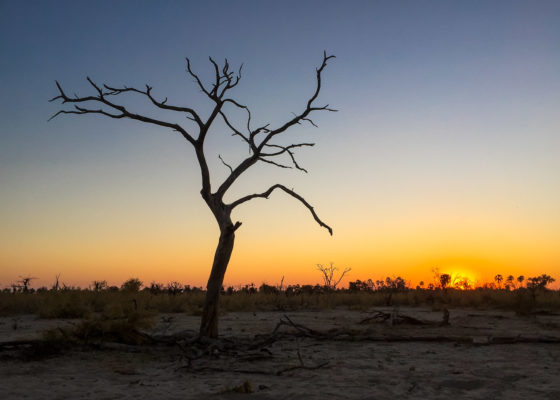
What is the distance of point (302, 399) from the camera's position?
5.45 meters

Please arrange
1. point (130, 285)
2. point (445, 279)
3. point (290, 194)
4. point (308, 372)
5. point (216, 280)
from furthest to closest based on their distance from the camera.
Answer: point (445, 279)
point (130, 285)
point (290, 194)
point (216, 280)
point (308, 372)

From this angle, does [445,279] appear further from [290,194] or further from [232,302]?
[290,194]

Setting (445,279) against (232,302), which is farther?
(445,279)

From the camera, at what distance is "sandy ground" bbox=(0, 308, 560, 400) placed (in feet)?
19.0

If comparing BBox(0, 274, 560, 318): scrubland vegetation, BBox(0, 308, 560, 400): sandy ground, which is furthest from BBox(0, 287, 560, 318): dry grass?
BBox(0, 308, 560, 400): sandy ground

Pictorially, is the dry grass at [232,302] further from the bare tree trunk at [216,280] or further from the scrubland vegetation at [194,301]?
the bare tree trunk at [216,280]

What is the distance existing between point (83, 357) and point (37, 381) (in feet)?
A: 5.52

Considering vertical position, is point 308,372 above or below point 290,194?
below

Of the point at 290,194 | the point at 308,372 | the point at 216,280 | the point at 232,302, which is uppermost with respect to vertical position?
the point at 290,194

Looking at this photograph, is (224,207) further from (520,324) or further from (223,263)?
(520,324)

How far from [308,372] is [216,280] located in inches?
122

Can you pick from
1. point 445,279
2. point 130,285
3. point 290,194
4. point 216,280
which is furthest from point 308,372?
point 445,279

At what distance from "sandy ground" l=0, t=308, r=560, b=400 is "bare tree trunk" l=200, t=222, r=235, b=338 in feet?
2.45

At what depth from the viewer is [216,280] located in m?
9.48
